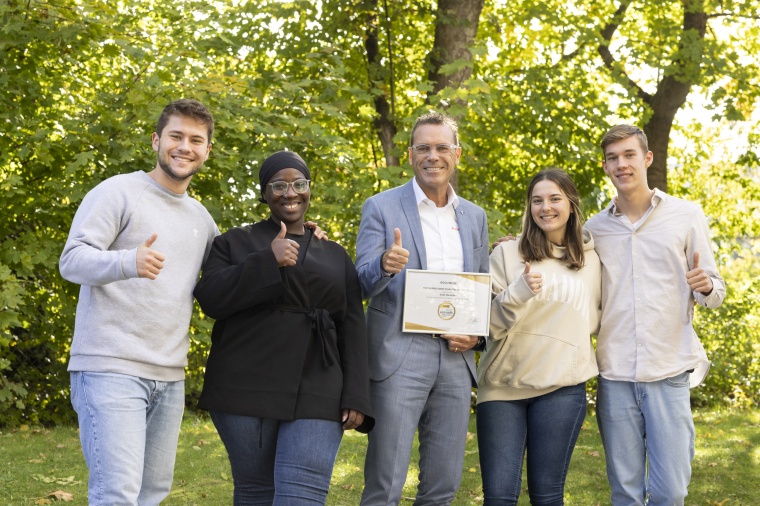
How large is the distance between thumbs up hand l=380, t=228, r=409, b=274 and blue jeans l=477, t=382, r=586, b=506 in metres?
0.96

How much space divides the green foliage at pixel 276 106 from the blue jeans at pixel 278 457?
4123 mm

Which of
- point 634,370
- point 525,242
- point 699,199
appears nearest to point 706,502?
point 634,370

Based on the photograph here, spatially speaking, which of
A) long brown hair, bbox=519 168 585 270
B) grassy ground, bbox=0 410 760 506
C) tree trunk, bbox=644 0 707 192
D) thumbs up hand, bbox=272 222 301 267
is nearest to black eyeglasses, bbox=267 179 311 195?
thumbs up hand, bbox=272 222 301 267

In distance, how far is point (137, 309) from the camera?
374 cm

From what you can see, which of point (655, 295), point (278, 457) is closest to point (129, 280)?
point (278, 457)

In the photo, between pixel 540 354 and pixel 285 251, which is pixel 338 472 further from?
pixel 285 251

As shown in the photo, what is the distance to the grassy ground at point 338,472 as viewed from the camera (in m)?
7.01

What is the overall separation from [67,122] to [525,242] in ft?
17.5

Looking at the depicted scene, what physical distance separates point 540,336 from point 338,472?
3773mm

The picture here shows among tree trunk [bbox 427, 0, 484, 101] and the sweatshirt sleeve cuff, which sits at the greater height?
tree trunk [bbox 427, 0, 484, 101]

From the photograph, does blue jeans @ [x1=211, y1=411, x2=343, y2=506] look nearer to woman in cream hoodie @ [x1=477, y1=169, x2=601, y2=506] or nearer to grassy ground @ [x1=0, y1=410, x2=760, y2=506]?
woman in cream hoodie @ [x1=477, y1=169, x2=601, y2=506]

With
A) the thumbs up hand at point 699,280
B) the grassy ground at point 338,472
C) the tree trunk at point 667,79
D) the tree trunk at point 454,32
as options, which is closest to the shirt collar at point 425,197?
the thumbs up hand at point 699,280

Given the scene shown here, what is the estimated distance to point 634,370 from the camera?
4531mm

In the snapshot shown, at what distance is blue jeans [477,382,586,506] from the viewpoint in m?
4.41
